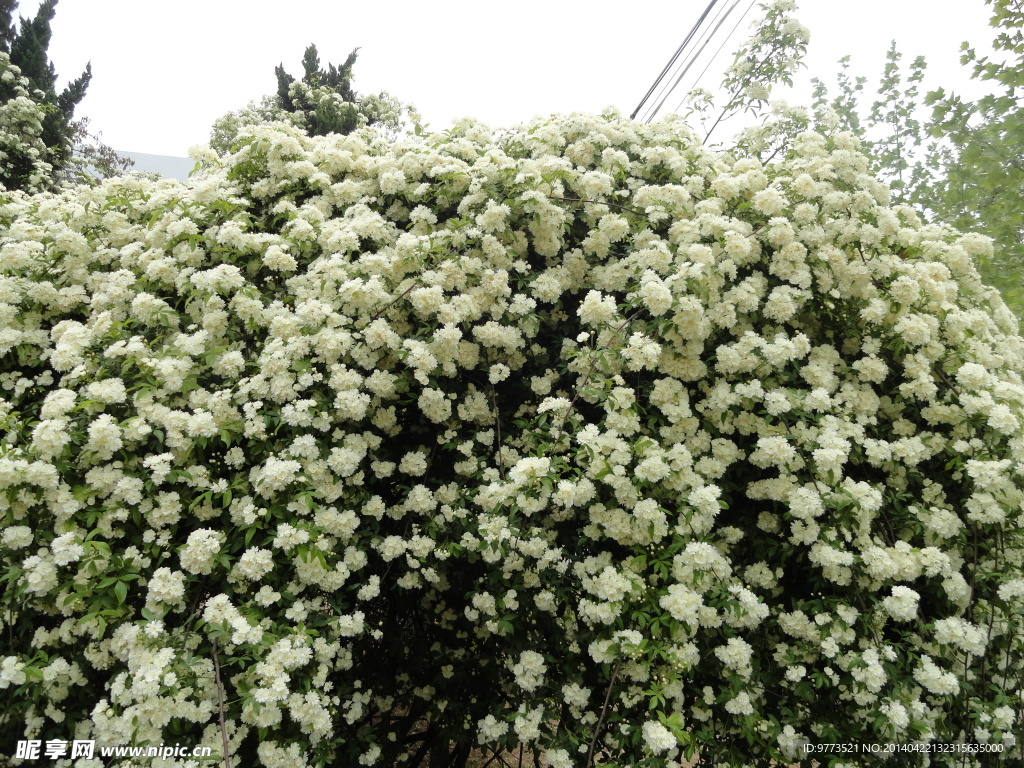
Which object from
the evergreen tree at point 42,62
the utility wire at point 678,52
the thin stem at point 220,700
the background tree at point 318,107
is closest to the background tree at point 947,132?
the utility wire at point 678,52

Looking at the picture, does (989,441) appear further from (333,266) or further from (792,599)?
(333,266)

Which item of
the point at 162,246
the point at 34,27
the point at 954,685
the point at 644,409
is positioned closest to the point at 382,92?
the point at 34,27

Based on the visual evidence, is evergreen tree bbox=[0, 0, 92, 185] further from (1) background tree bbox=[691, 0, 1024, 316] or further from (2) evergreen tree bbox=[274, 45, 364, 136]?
(1) background tree bbox=[691, 0, 1024, 316]

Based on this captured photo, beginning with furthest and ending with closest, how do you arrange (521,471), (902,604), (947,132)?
(947,132) < (521,471) < (902,604)

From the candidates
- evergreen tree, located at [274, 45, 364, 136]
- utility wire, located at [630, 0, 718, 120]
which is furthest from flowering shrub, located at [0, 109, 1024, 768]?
evergreen tree, located at [274, 45, 364, 136]

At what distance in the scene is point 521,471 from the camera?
6.43 ft

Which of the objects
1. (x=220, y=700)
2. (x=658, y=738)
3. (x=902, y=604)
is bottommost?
(x=220, y=700)

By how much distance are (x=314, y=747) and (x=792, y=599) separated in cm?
188

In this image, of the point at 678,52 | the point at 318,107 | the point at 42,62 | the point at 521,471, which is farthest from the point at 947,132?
the point at 42,62

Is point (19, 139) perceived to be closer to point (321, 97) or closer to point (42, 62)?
point (321, 97)

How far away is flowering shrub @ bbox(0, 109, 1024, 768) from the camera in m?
1.88

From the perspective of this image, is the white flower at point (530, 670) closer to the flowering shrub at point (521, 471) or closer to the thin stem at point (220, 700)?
the flowering shrub at point (521, 471)

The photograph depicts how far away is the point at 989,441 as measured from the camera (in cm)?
214

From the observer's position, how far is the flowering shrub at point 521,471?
1883 millimetres
